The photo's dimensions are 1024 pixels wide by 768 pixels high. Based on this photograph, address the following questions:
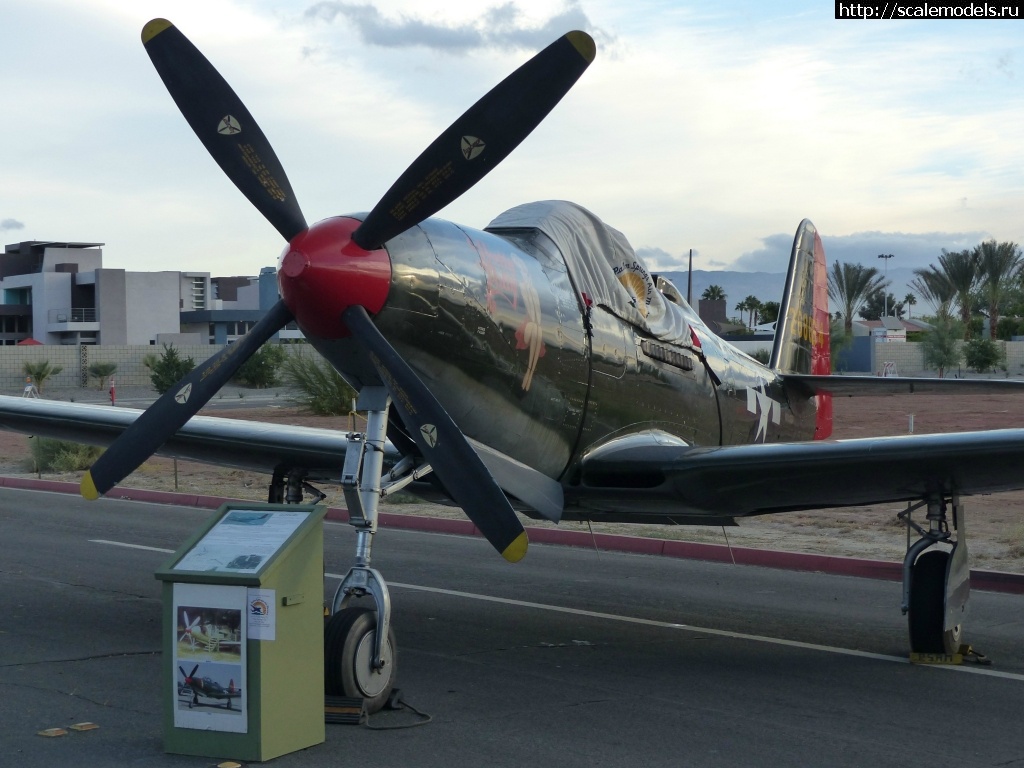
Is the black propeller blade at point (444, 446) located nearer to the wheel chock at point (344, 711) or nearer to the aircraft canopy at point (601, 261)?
the wheel chock at point (344, 711)

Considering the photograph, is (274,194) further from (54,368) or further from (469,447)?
(54,368)

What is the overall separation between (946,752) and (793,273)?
831 centimetres

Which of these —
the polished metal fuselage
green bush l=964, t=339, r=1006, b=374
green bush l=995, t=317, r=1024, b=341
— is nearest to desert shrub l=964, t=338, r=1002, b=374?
green bush l=964, t=339, r=1006, b=374

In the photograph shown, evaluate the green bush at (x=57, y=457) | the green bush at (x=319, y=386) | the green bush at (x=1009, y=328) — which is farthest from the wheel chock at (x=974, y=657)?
the green bush at (x=1009, y=328)

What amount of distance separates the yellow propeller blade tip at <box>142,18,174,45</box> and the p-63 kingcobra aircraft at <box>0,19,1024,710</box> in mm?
12

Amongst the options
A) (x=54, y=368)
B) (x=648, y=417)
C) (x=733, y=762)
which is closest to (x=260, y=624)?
(x=733, y=762)

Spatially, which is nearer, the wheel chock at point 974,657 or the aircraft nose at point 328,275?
the aircraft nose at point 328,275

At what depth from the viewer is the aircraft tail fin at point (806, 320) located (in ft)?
41.1

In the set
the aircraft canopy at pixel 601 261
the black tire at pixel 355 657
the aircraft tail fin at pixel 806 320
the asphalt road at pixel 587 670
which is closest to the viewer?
the asphalt road at pixel 587 670

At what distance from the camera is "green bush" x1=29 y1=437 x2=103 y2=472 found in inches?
840

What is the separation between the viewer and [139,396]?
49.8m

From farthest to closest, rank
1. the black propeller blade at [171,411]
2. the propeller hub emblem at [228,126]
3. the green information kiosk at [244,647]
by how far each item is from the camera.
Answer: the black propeller blade at [171,411] < the propeller hub emblem at [228,126] < the green information kiosk at [244,647]

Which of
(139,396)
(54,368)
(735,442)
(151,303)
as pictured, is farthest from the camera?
(151,303)

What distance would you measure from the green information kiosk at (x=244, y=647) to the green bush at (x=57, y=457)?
1736 centimetres
